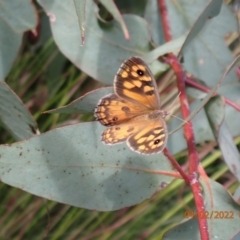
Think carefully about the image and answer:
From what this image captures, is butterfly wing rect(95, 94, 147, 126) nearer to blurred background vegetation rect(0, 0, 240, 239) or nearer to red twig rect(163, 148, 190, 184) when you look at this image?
red twig rect(163, 148, 190, 184)

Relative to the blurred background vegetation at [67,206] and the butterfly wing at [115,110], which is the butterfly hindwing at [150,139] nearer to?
the butterfly wing at [115,110]

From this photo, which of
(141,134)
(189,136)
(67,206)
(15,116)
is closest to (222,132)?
(189,136)

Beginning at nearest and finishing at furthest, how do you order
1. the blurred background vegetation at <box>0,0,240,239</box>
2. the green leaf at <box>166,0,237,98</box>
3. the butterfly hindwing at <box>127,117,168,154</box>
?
the butterfly hindwing at <box>127,117,168,154</box> < the green leaf at <box>166,0,237,98</box> < the blurred background vegetation at <box>0,0,240,239</box>

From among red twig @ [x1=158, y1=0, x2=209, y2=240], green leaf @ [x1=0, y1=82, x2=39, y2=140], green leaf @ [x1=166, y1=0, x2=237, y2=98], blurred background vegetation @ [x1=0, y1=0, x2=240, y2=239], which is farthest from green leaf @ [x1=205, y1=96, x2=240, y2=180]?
blurred background vegetation @ [x1=0, y1=0, x2=240, y2=239]

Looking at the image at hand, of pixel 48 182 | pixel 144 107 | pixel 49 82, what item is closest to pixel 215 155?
pixel 49 82

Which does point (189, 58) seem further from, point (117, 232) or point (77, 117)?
point (117, 232)
